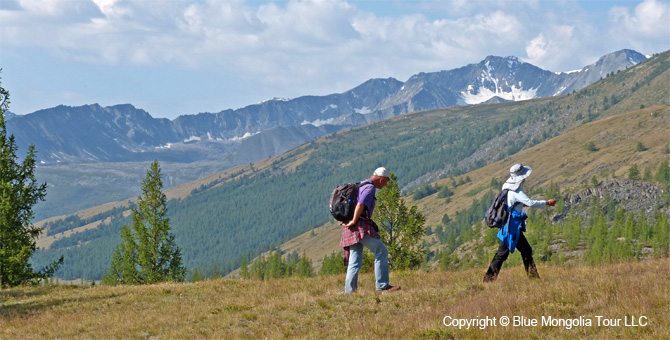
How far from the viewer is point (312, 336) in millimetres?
10375

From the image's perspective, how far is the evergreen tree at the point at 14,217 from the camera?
94.9 feet

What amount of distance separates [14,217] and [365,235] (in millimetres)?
24687

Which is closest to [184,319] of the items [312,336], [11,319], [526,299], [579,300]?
[312,336]

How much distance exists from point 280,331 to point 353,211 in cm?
382

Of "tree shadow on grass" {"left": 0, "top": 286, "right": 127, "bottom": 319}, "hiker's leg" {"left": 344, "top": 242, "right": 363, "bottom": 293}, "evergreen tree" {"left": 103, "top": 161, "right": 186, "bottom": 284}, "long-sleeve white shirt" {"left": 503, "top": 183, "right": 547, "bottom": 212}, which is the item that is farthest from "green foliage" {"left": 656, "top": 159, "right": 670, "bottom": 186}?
"tree shadow on grass" {"left": 0, "top": 286, "right": 127, "bottom": 319}

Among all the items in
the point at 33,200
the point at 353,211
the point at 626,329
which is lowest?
the point at 626,329

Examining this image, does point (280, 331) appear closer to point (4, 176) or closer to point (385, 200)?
point (4, 176)

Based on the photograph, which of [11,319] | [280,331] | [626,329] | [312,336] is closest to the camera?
Result: [626,329]

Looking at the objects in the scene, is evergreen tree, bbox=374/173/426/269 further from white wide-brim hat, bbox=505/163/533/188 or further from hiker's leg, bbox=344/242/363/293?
hiker's leg, bbox=344/242/363/293

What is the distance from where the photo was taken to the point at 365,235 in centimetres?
1373

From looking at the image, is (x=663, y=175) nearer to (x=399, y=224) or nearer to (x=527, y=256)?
(x=399, y=224)

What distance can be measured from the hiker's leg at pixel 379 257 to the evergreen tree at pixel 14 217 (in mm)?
22881

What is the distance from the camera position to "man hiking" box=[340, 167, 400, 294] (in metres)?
13.5

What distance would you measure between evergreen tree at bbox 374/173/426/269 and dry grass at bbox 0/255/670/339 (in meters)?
26.3
